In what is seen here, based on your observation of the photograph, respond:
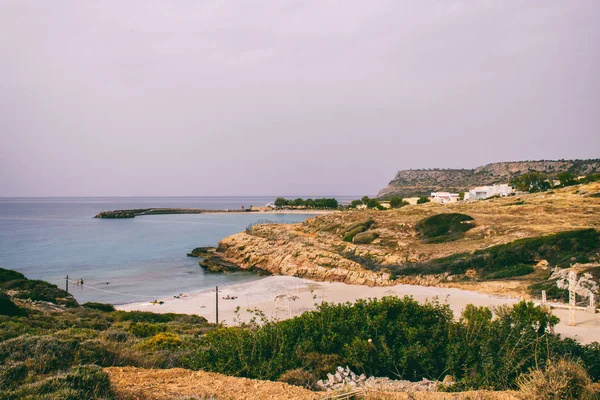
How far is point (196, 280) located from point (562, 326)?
27573 mm

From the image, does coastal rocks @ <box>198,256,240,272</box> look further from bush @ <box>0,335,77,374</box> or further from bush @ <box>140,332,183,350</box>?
bush @ <box>0,335,77,374</box>

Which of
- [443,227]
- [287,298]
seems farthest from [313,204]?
[287,298]

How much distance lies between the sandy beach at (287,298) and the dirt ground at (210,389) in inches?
420

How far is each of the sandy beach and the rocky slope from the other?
80.2 inches

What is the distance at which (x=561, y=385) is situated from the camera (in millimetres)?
4703

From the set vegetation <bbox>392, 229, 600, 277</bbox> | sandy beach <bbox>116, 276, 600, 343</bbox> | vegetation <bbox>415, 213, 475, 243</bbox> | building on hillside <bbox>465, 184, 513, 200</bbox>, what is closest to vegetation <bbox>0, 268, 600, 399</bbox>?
sandy beach <bbox>116, 276, 600, 343</bbox>

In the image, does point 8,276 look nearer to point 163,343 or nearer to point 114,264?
point 114,264

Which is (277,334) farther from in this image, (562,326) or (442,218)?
(442,218)

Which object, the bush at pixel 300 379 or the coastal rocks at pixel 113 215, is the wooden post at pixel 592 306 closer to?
the bush at pixel 300 379

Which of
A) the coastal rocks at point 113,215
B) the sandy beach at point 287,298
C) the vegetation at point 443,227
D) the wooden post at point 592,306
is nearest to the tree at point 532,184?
the vegetation at point 443,227

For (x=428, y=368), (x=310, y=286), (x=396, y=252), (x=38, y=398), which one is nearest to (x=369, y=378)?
(x=428, y=368)

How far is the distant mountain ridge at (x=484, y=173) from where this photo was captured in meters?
121

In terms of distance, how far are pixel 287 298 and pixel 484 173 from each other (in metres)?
156

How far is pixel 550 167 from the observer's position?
131 metres
